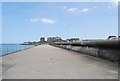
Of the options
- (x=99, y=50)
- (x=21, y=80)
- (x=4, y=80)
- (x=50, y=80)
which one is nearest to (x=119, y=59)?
(x=99, y=50)

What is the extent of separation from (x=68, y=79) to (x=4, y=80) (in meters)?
2.60

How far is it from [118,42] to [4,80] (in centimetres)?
798

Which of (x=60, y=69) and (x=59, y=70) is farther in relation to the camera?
(x=60, y=69)

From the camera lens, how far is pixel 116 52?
31.3 ft

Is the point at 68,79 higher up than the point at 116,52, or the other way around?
the point at 116,52

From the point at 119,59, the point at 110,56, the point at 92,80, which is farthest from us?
the point at 110,56

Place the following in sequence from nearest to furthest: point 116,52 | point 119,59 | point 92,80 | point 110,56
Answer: point 92,80 → point 119,59 → point 116,52 → point 110,56

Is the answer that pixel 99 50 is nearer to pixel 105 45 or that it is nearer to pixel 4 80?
pixel 105 45

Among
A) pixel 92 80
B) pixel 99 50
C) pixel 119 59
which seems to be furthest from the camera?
pixel 99 50

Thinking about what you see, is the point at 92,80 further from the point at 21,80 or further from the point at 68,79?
the point at 21,80

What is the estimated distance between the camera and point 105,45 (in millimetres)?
11344

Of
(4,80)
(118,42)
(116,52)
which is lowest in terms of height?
(4,80)

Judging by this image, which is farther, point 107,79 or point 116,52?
point 116,52

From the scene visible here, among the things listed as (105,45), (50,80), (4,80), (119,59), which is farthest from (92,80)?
(105,45)
